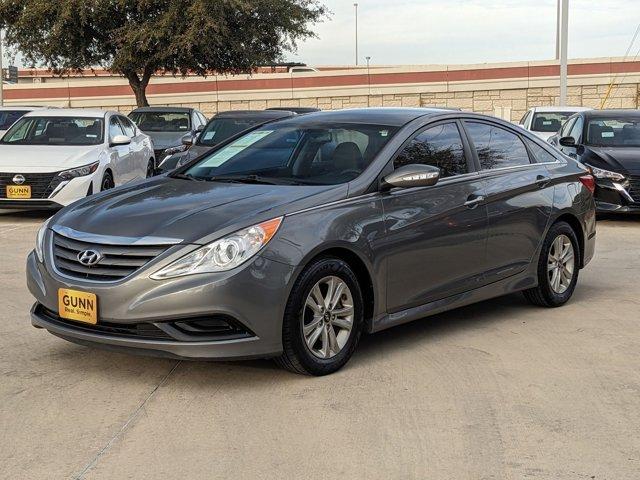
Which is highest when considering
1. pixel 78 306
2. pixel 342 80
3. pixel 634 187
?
pixel 342 80

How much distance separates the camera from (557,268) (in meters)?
7.38

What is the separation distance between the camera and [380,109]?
6863mm

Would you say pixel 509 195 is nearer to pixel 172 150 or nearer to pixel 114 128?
pixel 114 128

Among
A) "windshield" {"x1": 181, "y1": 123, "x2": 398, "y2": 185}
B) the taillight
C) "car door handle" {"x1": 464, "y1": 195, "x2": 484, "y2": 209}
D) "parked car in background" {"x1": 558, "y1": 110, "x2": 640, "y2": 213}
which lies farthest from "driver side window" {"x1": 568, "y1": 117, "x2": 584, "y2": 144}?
"windshield" {"x1": 181, "y1": 123, "x2": 398, "y2": 185}

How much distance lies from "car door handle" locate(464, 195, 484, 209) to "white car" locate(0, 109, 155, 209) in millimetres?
7265

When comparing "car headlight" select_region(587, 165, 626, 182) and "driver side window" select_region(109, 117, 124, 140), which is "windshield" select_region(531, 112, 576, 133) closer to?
"car headlight" select_region(587, 165, 626, 182)

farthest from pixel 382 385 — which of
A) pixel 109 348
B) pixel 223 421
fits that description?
pixel 109 348

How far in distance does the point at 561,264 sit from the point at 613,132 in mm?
6936

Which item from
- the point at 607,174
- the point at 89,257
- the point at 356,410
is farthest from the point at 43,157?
the point at 356,410

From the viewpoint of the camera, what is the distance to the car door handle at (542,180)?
713 centimetres

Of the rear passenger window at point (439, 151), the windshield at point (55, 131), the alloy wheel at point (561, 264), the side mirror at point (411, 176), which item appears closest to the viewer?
the side mirror at point (411, 176)

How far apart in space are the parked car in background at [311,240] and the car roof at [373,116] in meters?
0.02

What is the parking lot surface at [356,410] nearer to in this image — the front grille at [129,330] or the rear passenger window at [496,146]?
the front grille at [129,330]

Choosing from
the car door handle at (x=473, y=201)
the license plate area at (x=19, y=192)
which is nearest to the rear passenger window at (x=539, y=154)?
the car door handle at (x=473, y=201)
